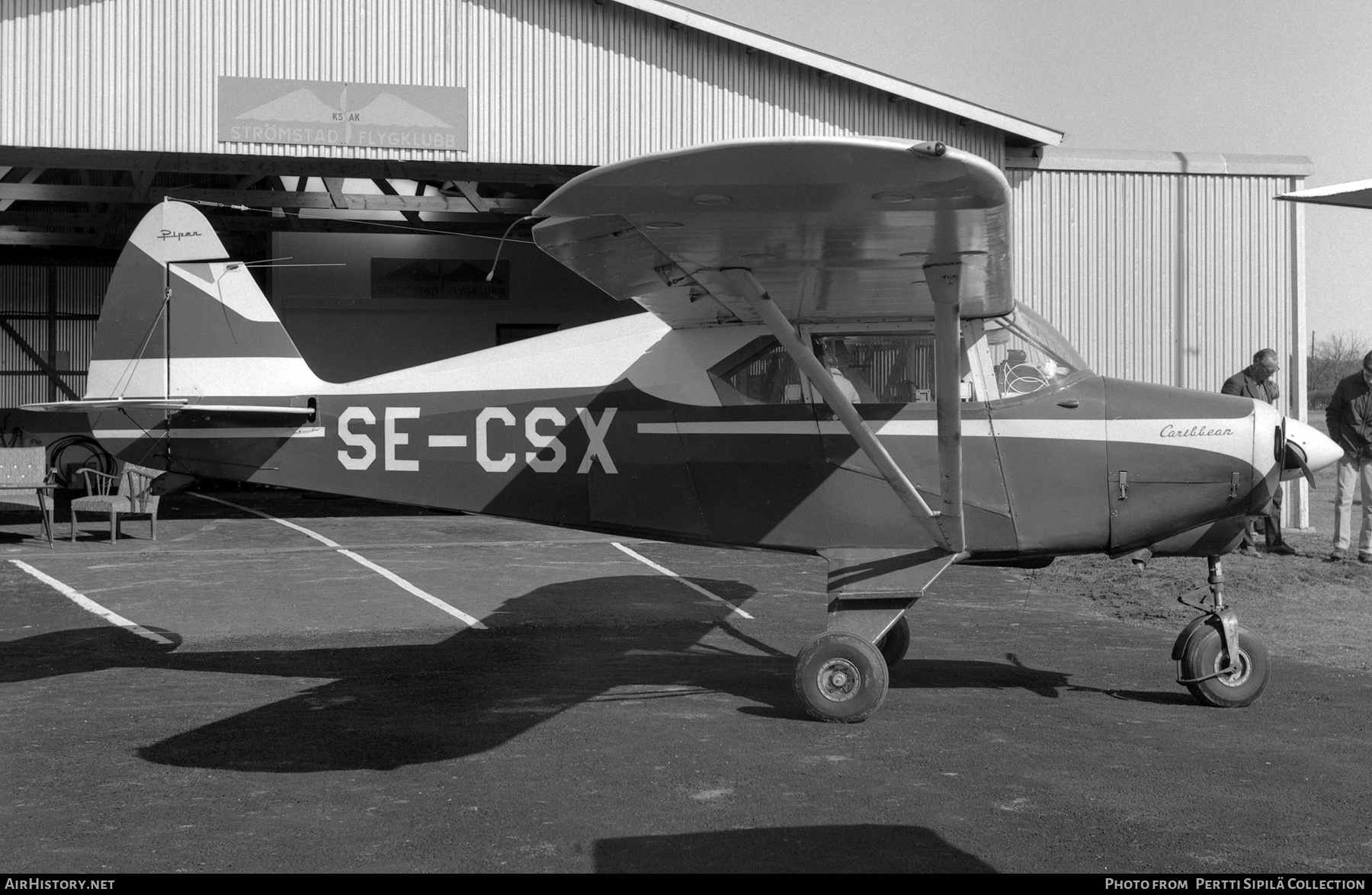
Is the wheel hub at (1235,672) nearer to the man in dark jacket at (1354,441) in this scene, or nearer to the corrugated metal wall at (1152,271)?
the man in dark jacket at (1354,441)

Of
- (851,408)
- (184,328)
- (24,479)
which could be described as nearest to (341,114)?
(24,479)

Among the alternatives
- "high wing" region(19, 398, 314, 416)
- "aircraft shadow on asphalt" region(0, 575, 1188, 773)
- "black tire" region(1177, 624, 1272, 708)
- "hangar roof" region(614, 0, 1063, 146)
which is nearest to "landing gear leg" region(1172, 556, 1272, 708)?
"black tire" region(1177, 624, 1272, 708)

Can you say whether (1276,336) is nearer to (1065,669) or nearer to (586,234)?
(1065,669)

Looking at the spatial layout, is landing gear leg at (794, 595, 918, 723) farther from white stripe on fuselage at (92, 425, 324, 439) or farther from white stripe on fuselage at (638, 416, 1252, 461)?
white stripe on fuselage at (92, 425, 324, 439)

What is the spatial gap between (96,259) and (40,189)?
472 inches

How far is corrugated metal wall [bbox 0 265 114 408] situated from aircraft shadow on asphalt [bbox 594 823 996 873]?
3181 cm

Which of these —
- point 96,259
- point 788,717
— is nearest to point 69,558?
point 788,717

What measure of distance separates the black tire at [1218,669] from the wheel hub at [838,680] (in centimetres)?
191

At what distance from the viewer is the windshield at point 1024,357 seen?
6359mm

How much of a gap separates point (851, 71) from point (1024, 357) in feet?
31.9

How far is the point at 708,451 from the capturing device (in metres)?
6.62

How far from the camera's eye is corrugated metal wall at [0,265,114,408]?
3109cm

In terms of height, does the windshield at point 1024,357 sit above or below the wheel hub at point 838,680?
above

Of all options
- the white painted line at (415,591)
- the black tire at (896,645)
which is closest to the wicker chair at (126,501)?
the white painted line at (415,591)
